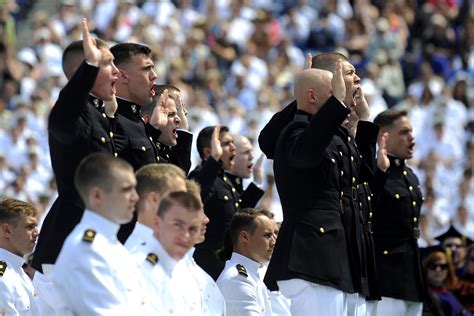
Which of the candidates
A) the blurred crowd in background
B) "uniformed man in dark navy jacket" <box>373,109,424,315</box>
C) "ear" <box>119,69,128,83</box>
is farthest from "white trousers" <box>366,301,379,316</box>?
the blurred crowd in background

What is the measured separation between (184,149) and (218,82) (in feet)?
44.8

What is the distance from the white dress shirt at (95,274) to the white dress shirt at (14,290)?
224cm

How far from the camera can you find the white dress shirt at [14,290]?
945 cm

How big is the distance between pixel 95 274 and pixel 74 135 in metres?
1.36

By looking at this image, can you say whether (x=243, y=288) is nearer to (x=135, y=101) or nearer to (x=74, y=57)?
(x=135, y=101)

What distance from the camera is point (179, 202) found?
294 inches

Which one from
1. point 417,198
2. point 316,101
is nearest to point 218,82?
point 417,198

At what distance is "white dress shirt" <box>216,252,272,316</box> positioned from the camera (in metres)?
A: 9.70

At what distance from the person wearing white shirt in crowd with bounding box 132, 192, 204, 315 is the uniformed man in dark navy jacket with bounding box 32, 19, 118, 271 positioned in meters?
0.84

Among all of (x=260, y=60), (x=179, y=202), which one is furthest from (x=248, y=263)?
(x=260, y=60)

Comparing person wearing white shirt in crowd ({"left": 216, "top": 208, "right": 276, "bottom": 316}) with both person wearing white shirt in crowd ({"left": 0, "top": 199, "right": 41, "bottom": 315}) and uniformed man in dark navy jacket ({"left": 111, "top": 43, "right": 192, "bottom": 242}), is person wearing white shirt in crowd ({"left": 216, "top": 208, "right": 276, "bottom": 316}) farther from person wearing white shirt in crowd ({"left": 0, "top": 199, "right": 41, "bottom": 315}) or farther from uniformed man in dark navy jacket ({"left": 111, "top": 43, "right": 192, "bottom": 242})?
person wearing white shirt in crowd ({"left": 0, "top": 199, "right": 41, "bottom": 315})

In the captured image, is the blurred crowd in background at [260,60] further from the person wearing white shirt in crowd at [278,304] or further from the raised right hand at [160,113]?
the raised right hand at [160,113]

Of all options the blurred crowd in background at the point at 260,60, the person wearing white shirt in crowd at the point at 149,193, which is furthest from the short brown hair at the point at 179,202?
the blurred crowd in background at the point at 260,60

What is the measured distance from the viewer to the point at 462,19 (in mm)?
25047
